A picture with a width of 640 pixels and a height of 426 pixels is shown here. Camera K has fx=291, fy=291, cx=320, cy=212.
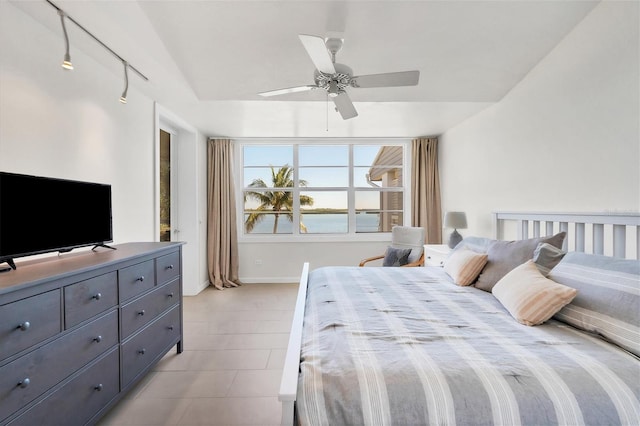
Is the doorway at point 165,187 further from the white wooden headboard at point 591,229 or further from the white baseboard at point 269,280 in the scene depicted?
the white wooden headboard at point 591,229

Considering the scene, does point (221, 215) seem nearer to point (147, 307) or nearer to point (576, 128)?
point (147, 307)

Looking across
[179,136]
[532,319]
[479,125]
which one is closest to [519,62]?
[479,125]

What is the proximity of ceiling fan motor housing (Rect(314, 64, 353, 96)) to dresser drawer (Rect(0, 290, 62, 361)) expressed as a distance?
6.18ft

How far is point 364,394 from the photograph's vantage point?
37.8 inches

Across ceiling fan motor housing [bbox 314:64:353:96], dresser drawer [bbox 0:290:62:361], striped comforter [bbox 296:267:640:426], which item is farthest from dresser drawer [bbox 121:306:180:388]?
ceiling fan motor housing [bbox 314:64:353:96]

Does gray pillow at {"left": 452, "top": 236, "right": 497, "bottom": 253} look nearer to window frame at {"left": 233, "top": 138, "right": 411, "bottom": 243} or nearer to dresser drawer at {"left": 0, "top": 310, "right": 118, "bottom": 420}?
window frame at {"left": 233, "top": 138, "right": 411, "bottom": 243}

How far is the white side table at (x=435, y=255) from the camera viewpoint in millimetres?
3342

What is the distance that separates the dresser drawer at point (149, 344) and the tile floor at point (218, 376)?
0.18 meters

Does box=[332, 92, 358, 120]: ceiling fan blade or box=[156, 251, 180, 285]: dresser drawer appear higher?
box=[332, 92, 358, 120]: ceiling fan blade

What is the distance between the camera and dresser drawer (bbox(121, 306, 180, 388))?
1833 millimetres

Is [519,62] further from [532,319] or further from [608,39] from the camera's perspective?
[532,319]

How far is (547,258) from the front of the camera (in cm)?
178

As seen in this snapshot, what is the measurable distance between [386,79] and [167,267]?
84.5 inches

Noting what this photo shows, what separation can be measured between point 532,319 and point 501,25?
195 centimetres
